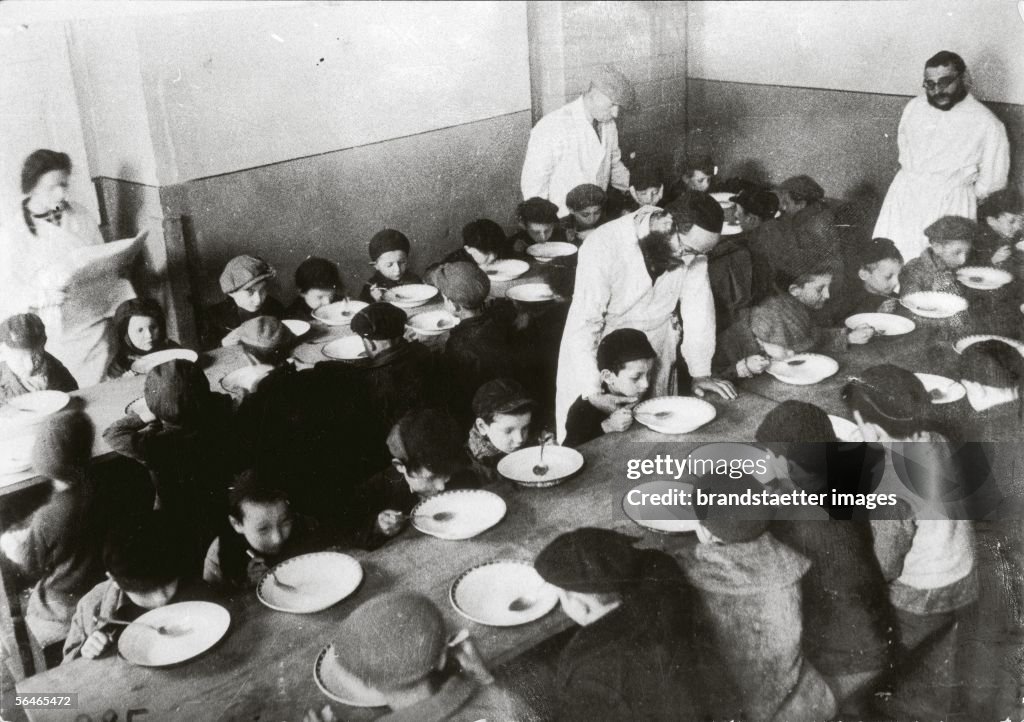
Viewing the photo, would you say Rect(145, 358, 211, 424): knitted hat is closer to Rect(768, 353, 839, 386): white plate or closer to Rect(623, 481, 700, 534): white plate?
Rect(623, 481, 700, 534): white plate

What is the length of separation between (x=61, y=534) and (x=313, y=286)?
92 centimetres

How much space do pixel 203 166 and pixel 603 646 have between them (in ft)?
5.23

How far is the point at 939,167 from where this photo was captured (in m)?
2.36

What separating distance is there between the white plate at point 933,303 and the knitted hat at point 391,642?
1.71 m

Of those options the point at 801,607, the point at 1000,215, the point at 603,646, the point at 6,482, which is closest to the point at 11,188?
the point at 6,482

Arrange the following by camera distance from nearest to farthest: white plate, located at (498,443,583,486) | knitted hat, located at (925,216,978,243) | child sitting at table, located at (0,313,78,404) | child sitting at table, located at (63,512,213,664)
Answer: child sitting at table, located at (63,512,213,664)
child sitting at table, located at (0,313,78,404)
white plate, located at (498,443,583,486)
knitted hat, located at (925,216,978,243)

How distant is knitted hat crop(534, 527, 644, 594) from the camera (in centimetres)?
197

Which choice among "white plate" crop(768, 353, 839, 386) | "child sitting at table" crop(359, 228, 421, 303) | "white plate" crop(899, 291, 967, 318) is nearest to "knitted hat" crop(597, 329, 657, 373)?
"white plate" crop(768, 353, 839, 386)

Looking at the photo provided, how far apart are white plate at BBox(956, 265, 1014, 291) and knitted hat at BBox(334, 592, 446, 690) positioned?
5.85 feet

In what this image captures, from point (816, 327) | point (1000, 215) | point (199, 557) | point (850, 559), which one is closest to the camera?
point (199, 557)

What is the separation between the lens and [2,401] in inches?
80.8

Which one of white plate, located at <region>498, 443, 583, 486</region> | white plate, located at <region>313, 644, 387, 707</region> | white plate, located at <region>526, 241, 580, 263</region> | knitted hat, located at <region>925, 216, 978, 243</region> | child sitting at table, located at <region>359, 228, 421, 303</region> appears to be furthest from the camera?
white plate, located at <region>526, 241, 580, 263</region>

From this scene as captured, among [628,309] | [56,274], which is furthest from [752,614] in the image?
[56,274]

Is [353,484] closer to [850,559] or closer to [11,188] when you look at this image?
[11,188]
